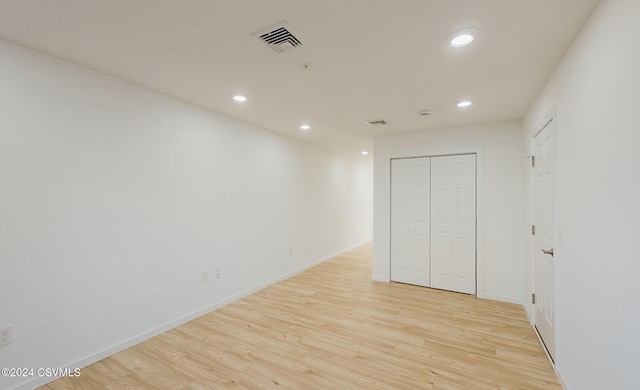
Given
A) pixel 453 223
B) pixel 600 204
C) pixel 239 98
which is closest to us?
pixel 600 204

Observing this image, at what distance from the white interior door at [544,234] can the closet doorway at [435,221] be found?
1.07m

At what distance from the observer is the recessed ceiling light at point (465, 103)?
9.59 feet

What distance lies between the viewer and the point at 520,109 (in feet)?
10.6

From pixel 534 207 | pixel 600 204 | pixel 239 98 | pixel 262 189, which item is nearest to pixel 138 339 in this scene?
pixel 262 189

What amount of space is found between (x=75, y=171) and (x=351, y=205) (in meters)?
5.69

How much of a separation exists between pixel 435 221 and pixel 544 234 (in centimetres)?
165

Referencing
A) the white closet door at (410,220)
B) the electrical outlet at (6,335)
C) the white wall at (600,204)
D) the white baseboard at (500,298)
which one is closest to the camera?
the white wall at (600,204)

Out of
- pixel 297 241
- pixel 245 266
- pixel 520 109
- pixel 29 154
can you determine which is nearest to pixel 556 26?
pixel 520 109

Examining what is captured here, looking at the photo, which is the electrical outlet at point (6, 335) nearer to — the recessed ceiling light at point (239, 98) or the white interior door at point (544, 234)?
the recessed ceiling light at point (239, 98)

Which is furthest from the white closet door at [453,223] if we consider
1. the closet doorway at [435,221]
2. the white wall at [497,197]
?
the white wall at [497,197]

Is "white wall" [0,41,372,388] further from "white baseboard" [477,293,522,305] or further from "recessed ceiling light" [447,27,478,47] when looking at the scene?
"white baseboard" [477,293,522,305]

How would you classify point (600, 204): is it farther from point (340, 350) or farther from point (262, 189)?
point (262, 189)

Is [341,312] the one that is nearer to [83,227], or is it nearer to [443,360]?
[443,360]

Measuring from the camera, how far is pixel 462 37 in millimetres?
1762
